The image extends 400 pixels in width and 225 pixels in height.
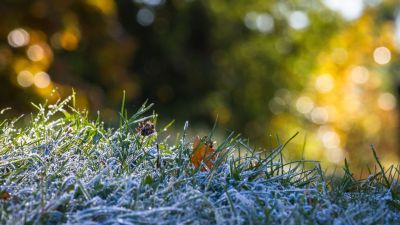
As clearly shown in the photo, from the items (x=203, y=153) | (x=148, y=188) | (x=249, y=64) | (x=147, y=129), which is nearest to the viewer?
(x=148, y=188)

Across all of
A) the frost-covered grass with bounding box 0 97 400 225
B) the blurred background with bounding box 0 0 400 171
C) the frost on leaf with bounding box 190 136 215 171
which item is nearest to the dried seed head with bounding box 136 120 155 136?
the frost-covered grass with bounding box 0 97 400 225

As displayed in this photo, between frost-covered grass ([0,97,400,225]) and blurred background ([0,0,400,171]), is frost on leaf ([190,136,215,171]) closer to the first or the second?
frost-covered grass ([0,97,400,225])

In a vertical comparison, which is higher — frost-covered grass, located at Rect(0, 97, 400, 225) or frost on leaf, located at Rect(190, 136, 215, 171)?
frost on leaf, located at Rect(190, 136, 215, 171)

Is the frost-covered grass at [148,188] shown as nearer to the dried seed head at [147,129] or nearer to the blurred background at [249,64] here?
the dried seed head at [147,129]

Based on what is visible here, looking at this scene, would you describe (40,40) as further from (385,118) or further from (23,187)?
(385,118)

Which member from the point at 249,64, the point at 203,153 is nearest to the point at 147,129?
the point at 203,153

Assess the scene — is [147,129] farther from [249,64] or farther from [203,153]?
[249,64]
